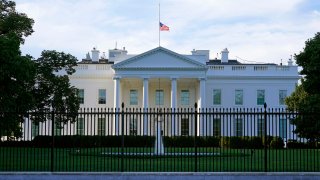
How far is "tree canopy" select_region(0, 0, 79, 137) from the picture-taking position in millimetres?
24625

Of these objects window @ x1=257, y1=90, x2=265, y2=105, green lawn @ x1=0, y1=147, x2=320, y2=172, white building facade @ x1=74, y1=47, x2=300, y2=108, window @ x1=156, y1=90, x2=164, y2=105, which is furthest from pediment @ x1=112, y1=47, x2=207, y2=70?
green lawn @ x1=0, y1=147, x2=320, y2=172

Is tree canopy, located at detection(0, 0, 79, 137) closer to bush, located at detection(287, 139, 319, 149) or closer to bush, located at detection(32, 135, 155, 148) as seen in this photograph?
bush, located at detection(32, 135, 155, 148)

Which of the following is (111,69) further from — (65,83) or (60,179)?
(60,179)

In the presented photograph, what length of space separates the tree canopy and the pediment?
14997 millimetres

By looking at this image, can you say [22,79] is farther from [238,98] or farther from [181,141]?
[238,98]

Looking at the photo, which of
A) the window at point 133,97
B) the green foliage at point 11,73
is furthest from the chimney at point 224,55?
the green foliage at point 11,73

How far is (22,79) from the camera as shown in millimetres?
26516

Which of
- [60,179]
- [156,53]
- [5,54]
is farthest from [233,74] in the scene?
[60,179]

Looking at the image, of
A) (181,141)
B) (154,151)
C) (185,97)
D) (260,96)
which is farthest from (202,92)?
(181,141)

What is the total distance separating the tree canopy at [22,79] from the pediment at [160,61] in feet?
49.2

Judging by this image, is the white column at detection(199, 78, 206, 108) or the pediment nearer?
the pediment

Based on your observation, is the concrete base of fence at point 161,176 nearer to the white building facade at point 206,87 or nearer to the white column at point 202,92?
the white column at point 202,92

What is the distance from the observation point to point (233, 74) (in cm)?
6194

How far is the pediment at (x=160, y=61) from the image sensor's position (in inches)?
2231
